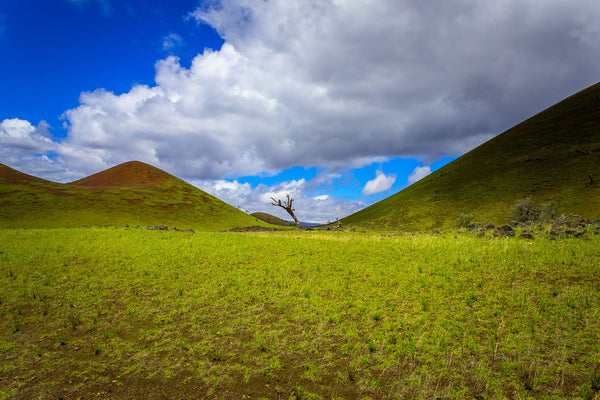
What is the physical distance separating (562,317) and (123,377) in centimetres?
1675

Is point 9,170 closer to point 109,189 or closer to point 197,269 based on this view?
point 109,189

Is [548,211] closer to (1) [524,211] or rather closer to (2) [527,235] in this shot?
(1) [524,211]

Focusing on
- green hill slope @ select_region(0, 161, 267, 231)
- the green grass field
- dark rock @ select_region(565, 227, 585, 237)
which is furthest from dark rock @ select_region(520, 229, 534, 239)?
green hill slope @ select_region(0, 161, 267, 231)

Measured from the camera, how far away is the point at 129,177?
132 metres

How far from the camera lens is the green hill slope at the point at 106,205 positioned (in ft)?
250

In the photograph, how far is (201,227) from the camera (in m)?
89.9

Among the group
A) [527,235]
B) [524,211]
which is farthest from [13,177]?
[524,211]

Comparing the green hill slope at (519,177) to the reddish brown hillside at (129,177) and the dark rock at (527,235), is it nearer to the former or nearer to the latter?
the dark rock at (527,235)

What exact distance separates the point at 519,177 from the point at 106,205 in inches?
4985

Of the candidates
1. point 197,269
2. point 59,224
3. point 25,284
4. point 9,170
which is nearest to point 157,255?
point 197,269

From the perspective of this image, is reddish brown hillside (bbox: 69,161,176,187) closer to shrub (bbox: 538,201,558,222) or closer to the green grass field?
the green grass field

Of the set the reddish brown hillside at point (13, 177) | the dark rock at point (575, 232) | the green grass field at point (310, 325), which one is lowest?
the green grass field at point (310, 325)

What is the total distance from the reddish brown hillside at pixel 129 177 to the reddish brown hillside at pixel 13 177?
843 inches

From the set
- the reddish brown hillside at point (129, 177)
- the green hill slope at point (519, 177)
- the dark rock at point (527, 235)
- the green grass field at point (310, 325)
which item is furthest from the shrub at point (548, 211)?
the reddish brown hillside at point (129, 177)
